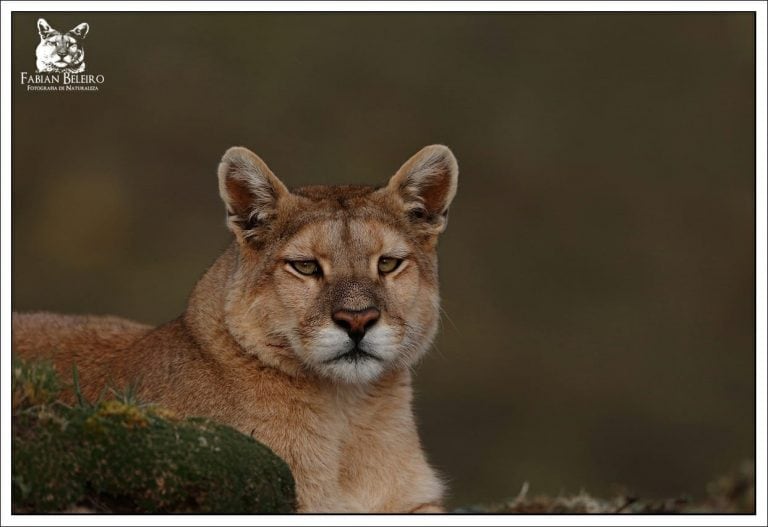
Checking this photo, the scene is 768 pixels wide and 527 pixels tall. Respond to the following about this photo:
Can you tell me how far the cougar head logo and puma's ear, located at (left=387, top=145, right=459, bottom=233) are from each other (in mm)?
4213

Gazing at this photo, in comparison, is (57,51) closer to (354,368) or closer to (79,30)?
(79,30)

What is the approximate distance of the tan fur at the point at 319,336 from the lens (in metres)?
13.5

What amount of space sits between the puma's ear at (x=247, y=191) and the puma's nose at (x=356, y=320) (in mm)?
1575

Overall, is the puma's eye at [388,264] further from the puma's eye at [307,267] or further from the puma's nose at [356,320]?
the puma's nose at [356,320]

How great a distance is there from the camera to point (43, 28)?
16.1 m

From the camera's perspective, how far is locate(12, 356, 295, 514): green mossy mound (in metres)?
11.5

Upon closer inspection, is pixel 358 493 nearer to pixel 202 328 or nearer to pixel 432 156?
pixel 202 328

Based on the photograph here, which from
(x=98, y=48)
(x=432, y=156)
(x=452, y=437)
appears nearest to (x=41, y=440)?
(x=432, y=156)

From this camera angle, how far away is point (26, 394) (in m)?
12.1

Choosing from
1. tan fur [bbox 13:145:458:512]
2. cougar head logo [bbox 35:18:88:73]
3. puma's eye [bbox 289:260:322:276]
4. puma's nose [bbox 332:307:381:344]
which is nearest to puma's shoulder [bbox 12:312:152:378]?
tan fur [bbox 13:145:458:512]

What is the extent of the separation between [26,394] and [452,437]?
27.4 m

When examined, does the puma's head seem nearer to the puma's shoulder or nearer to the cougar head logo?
the puma's shoulder

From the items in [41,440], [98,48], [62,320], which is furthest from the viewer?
[98,48]

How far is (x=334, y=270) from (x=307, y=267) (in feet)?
1.02
